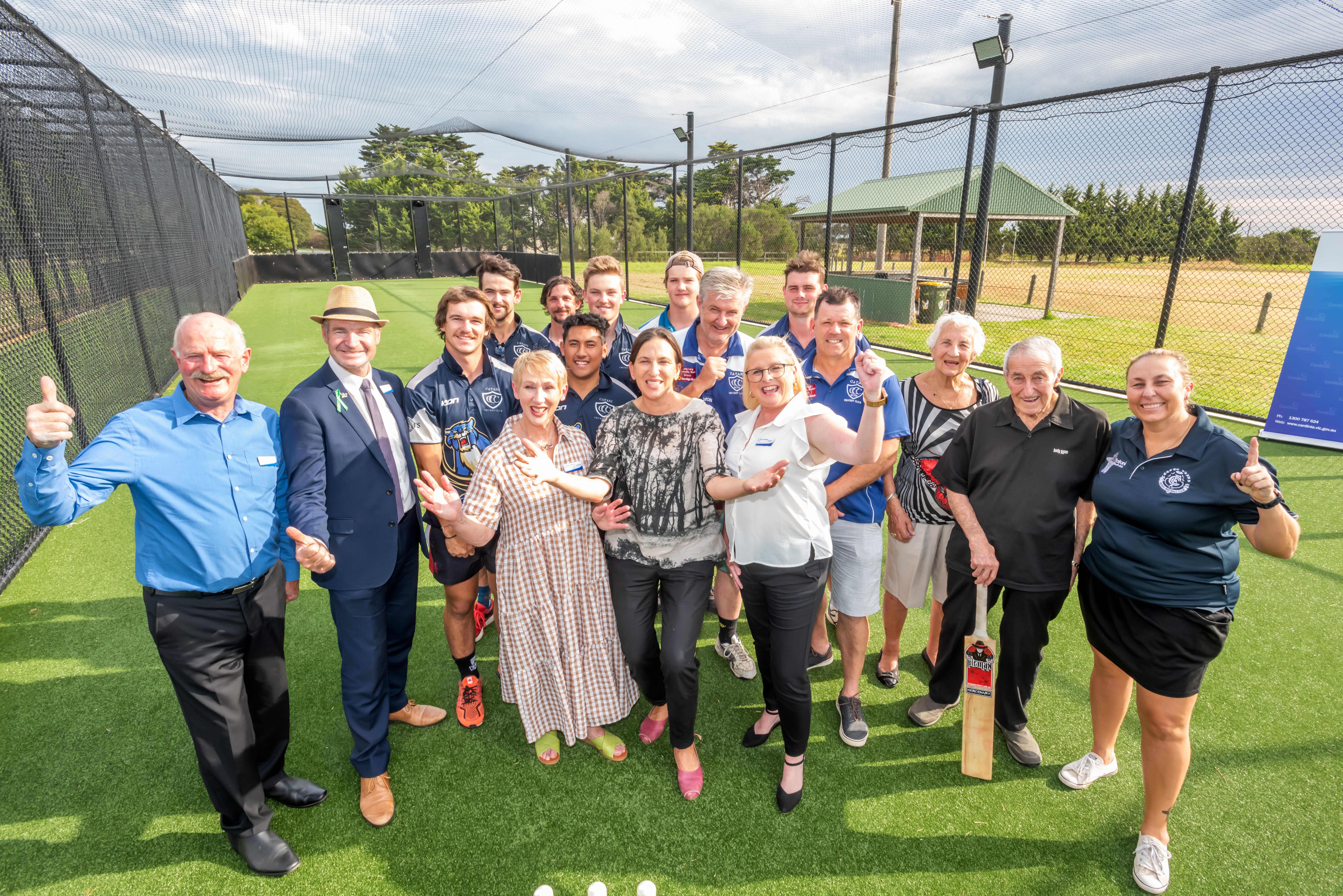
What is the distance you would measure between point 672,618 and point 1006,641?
59.4 inches

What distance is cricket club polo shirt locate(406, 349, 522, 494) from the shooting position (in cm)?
287

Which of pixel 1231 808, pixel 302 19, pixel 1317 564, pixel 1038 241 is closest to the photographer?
pixel 1231 808

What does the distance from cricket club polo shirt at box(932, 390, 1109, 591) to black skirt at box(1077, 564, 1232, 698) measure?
23 cm

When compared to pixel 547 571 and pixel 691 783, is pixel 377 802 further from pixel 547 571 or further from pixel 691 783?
pixel 691 783

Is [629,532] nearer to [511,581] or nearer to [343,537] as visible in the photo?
[511,581]

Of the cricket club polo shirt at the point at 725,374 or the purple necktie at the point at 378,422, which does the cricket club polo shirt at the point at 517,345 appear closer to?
the cricket club polo shirt at the point at 725,374

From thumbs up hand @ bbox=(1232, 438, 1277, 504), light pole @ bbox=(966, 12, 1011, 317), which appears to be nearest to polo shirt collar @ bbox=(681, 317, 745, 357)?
thumbs up hand @ bbox=(1232, 438, 1277, 504)

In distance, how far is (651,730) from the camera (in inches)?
119

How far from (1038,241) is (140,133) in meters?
19.3

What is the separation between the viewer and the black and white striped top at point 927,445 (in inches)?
113

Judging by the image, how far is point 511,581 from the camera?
276 cm

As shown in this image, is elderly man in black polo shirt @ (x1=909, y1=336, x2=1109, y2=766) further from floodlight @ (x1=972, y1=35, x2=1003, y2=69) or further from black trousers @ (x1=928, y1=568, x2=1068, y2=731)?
floodlight @ (x1=972, y1=35, x2=1003, y2=69)

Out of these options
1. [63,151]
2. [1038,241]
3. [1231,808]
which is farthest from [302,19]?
[1038,241]

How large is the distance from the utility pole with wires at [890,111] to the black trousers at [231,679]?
9.47m
